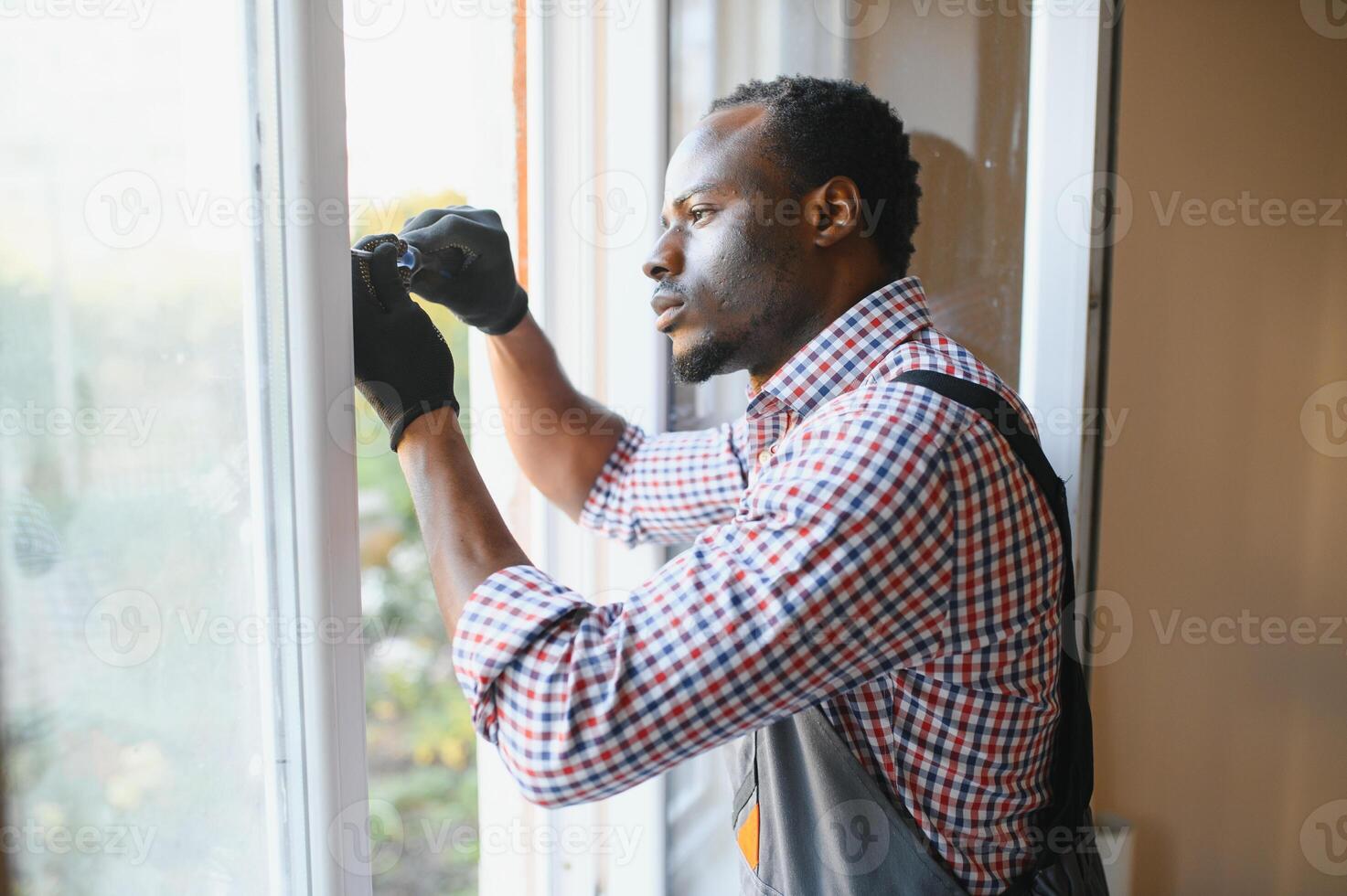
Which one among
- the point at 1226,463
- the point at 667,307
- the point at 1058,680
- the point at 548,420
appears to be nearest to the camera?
the point at 1058,680

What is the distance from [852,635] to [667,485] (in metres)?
0.58

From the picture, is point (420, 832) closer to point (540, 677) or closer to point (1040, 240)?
point (540, 677)

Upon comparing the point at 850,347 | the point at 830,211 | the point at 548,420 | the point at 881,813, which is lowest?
the point at 881,813

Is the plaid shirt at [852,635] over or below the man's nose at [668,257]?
below

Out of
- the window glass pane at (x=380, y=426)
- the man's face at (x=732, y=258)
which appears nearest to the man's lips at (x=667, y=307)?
the man's face at (x=732, y=258)

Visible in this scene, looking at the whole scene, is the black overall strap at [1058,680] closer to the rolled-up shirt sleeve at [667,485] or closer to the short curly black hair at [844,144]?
the short curly black hair at [844,144]

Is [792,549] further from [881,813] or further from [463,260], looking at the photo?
[463,260]

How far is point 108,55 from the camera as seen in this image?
0.69 m

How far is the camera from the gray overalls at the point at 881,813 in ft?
2.89

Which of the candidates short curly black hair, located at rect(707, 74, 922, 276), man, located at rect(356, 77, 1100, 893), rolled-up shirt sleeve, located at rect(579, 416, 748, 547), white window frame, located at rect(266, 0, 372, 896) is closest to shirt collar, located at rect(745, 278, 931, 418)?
man, located at rect(356, 77, 1100, 893)

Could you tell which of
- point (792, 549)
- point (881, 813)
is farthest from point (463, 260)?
point (881, 813)

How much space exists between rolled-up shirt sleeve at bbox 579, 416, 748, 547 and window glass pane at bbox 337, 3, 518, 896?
0.78 feet

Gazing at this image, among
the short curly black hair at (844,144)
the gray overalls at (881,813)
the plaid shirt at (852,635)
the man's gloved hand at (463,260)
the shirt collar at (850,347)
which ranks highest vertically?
the short curly black hair at (844,144)

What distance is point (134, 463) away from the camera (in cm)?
74
